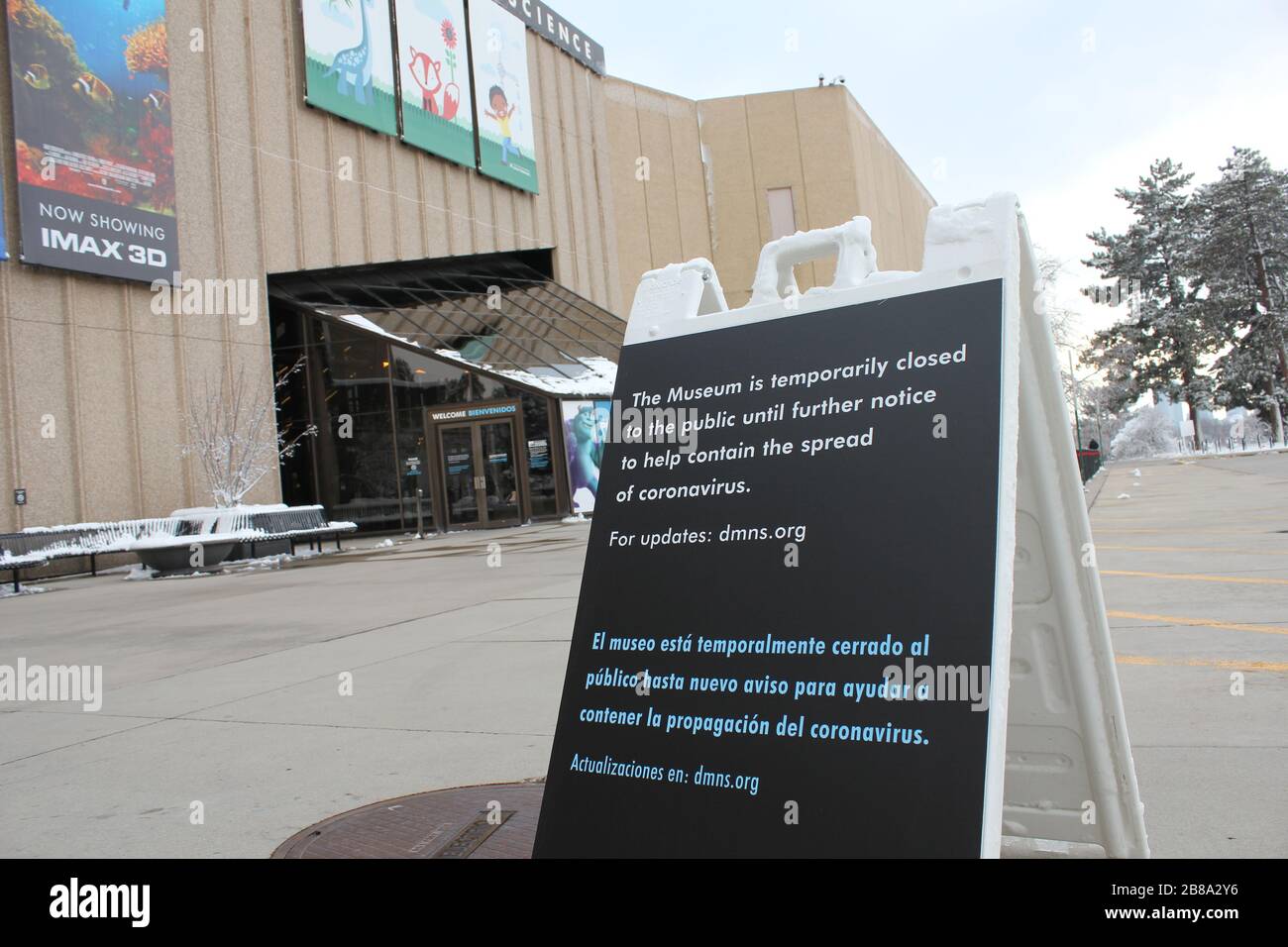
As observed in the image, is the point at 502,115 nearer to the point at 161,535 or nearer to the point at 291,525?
the point at 291,525

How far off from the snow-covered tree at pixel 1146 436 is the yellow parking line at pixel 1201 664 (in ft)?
244

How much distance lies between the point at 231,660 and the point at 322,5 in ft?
71.1

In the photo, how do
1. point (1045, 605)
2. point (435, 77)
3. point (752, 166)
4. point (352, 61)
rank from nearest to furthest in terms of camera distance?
point (1045, 605), point (352, 61), point (435, 77), point (752, 166)

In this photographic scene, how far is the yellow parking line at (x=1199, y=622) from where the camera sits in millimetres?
4723

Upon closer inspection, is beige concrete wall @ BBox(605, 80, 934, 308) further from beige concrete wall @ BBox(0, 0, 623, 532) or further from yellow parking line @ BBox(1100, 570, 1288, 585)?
yellow parking line @ BBox(1100, 570, 1288, 585)

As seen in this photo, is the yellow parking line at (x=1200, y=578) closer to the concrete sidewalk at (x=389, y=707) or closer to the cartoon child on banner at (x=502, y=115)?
the concrete sidewalk at (x=389, y=707)

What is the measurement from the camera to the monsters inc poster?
2228 cm

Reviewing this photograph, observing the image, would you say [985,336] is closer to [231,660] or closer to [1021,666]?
[1021,666]

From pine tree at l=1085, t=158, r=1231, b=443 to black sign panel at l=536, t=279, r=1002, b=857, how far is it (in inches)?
2016

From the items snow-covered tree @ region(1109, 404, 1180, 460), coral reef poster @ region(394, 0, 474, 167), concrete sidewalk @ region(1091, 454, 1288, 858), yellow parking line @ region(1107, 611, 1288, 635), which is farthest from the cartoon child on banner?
snow-covered tree @ region(1109, 404, 1180, 460)

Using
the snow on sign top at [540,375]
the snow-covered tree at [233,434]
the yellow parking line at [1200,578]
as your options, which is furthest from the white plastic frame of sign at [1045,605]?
the snow on sign top at [540,375]

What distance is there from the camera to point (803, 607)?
1.90m

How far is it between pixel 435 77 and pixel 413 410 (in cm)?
1031

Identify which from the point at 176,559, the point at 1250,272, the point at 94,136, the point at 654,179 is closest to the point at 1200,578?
the point at 176,559
